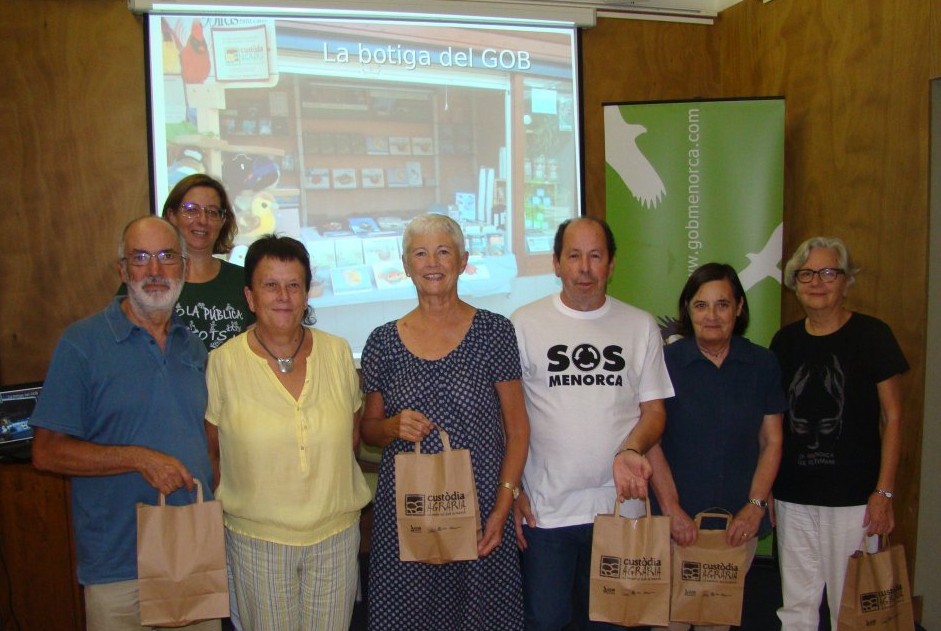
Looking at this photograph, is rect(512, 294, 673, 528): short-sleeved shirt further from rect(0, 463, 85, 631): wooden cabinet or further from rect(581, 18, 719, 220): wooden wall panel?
rect(581, 18, 719, 220): wooden wall panel

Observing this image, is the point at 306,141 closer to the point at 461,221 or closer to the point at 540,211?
the point at 461,221

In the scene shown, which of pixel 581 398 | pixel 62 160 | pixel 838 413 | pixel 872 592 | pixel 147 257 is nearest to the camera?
pixel 147 257

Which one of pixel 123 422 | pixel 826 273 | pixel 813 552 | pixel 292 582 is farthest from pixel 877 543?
pixel 123 422

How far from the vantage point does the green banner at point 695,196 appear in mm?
4047

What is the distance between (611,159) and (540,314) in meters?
2.09

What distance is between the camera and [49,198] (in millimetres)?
3719

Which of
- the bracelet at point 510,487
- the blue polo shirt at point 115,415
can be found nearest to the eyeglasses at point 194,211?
the blue polo shirt at point 115,415

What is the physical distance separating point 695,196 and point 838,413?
6.26ft

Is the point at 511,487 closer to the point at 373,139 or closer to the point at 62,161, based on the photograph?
the point at 373,139

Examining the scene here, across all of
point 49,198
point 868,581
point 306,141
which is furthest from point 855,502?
point 49,198

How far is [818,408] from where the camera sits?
251 cm

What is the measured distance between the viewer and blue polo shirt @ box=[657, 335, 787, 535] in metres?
2.39

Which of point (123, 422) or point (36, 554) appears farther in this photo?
point (36, 554)

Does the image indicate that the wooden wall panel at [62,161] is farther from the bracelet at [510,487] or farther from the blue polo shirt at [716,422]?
the blue polo shirt at [716,422]
